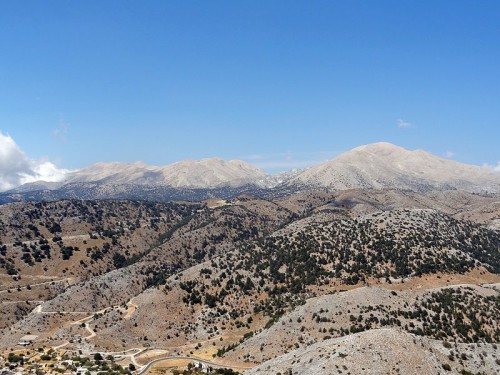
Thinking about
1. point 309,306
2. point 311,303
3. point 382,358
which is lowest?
point 309,306

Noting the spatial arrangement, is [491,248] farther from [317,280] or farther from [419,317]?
[419,317]

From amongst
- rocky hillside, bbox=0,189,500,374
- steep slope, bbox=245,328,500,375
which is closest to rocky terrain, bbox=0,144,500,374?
steep slope, bbox=245,328,500,375

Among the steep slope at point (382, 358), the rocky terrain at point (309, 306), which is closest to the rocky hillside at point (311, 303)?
the steep slope at point (382, 358)

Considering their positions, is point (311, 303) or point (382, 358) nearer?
point (382, 358)

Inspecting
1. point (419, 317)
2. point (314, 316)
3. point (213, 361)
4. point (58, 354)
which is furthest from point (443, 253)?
point (58, 354)

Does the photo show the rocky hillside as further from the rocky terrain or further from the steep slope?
the rocky terrain

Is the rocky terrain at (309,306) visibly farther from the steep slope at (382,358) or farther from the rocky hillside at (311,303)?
the rocky hillside at (311,303)

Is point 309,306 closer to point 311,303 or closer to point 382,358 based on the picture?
point 311,303

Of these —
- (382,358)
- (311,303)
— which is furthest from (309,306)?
(382,358)

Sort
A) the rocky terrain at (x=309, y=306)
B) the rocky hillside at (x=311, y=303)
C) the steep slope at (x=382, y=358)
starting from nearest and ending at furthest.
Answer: the steep slope at (x=382, y=358)
the rocky terrain at (x=309, y=306)
the rocky hillside at (x=311, y=303)

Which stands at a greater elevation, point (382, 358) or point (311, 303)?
point (382, 358)

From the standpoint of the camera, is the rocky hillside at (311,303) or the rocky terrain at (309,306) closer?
the rocky terrain at (309,306)
